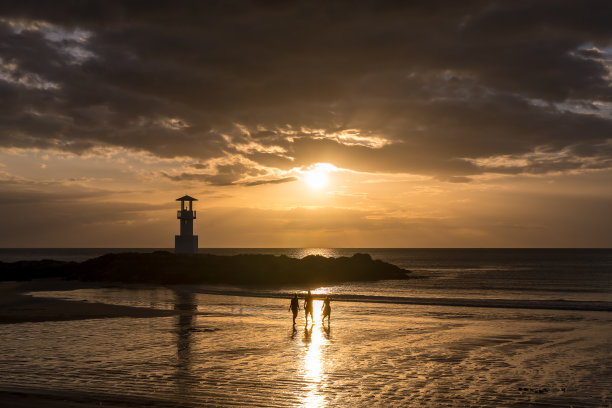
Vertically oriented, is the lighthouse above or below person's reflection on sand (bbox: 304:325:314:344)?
above

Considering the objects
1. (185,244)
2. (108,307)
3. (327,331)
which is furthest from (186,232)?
(327,331)

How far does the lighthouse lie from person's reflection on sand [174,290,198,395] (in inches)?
1079

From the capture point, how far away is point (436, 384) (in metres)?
14.2

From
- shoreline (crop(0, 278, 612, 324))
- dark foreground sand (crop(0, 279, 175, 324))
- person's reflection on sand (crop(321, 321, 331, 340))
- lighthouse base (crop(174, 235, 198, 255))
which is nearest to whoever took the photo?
person's reflection on sand (crop(321, 321, 331, 340))

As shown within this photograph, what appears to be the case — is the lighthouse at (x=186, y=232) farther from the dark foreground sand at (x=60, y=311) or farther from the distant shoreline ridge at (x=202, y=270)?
the dark foreground sand at (x=60, y=311)

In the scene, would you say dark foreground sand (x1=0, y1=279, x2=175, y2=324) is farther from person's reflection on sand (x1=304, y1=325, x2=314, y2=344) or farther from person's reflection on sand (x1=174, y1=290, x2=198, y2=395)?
person's reflection on sand (x1=304, y1=325, x2=314, y2=344)

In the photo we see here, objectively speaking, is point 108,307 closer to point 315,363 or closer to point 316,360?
point 316,360

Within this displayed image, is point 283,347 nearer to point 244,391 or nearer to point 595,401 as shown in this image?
point 244,391

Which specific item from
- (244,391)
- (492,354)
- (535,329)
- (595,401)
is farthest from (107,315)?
(595,401)

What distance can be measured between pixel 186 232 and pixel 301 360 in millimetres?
54269

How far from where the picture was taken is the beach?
12.9 m

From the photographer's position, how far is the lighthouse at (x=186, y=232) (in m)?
67.4

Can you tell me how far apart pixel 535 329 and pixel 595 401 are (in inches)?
527

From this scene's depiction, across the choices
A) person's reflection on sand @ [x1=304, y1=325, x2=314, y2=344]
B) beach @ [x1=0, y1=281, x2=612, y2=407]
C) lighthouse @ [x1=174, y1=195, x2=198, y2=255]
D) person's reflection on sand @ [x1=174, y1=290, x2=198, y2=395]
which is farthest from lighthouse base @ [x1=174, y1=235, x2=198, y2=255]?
person's reflection on sand @ [x1=304, y1=325, x2=314, y2=344]
